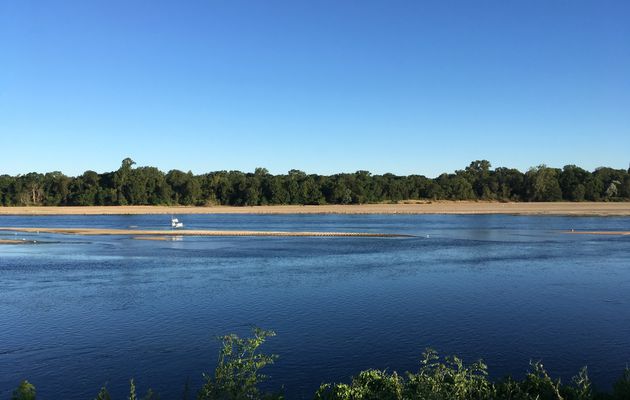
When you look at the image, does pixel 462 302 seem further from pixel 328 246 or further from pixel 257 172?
pixel 257 172

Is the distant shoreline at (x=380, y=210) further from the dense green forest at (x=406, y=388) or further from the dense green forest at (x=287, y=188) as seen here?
the dense green forest at (x=406, y=388)

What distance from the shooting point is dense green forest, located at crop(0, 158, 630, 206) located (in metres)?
159

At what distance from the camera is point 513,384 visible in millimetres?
11773

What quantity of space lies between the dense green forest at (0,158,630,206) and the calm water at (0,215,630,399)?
118 metres

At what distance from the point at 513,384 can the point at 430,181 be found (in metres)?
165

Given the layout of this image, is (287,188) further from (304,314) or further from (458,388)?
(458,388)

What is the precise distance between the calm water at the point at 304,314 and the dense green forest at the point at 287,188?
388ft

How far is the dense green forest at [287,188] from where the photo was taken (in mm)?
159375

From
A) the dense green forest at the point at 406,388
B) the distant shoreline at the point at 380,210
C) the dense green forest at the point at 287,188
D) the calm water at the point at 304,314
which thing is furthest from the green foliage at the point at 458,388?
the dense green forest at the point at 287,188

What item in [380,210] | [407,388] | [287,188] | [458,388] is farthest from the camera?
[287,188]

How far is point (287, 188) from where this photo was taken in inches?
6447

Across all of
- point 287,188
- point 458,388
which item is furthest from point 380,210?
point 458,388

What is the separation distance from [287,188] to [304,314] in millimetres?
141526

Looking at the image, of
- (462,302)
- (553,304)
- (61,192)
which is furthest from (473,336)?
(61,192)
